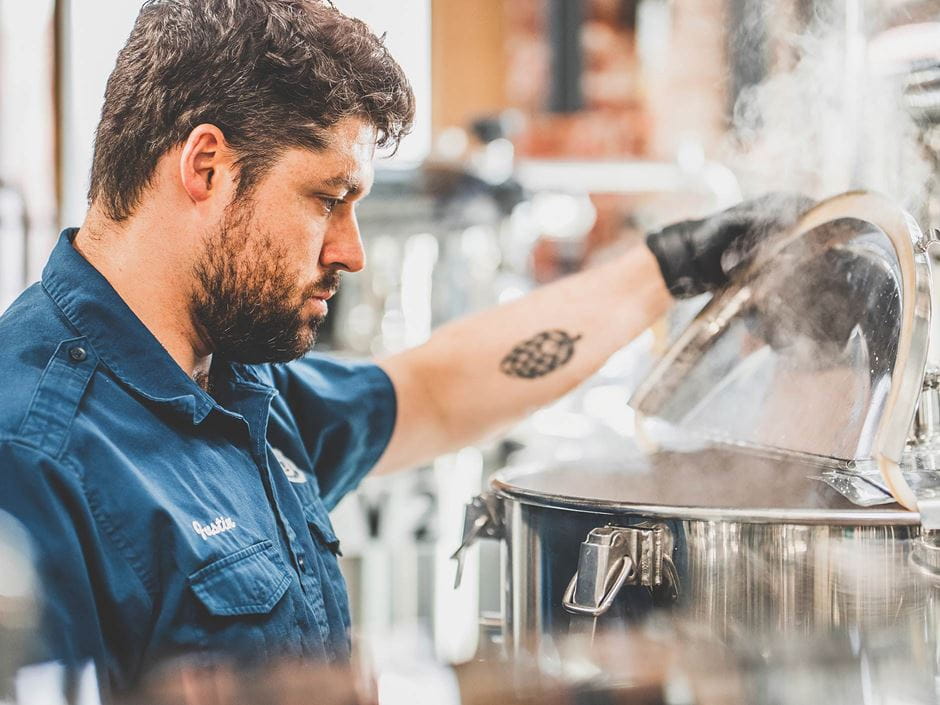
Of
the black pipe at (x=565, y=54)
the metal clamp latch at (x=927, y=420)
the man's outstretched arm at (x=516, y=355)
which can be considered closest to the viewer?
the metal clamp latch at (x=927, y=420)

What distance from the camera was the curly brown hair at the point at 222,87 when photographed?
123 centimetres

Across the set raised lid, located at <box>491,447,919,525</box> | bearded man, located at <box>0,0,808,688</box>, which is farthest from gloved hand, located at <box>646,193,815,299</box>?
bearded man, located at <box>0,0,808,688</box>

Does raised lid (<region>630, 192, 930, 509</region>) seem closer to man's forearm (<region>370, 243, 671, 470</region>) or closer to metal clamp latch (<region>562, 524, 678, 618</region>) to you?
man's forearm (<region>370, 243, 671, 470</region>)

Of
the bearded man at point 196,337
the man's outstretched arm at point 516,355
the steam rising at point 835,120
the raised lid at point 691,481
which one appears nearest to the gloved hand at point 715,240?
the man's outstretched arm at point 516,355

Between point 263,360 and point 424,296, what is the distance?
277 cm

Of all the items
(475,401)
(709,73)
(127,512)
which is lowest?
(127,512)

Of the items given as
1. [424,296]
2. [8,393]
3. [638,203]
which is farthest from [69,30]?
[638,203]

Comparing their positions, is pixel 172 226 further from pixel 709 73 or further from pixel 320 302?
pixel 709 73

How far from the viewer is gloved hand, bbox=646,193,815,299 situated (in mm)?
1519

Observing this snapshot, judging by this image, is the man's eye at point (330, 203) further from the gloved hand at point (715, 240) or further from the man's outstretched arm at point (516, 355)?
the gloved hand at point (715, 240)

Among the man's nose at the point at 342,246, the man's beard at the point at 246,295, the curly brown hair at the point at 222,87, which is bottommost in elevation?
the man's beard at the point at 246,295

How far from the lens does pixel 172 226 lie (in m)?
1.25

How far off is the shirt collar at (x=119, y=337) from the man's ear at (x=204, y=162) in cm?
16

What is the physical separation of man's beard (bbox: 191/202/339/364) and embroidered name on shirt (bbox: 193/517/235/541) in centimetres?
24
